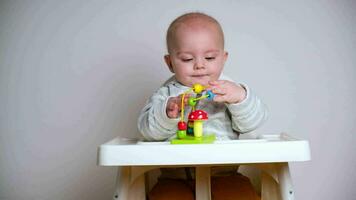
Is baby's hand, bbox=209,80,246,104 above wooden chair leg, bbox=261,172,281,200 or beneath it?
above

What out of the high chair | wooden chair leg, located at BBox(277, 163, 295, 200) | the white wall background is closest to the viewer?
the high chair

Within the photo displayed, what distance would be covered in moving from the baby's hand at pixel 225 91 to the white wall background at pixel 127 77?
0.46 meters

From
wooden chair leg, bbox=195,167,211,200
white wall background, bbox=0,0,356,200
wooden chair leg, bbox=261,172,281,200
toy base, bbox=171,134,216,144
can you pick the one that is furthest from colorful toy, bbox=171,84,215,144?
white wall background, bbox=0,0,356,200

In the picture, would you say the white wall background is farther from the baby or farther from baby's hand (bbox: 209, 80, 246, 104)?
baby's hand (bbox: 209, 80, 246, 104)

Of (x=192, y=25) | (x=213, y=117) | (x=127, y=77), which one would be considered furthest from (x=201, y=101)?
(x=127, y=77)

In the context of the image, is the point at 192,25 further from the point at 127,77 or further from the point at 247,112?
the point at 127,77

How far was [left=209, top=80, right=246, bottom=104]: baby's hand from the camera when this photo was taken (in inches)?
30.3

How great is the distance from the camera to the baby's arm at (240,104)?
0.77 m

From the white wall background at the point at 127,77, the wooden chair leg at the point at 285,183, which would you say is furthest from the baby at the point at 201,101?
the white wall background at the point at 127,77

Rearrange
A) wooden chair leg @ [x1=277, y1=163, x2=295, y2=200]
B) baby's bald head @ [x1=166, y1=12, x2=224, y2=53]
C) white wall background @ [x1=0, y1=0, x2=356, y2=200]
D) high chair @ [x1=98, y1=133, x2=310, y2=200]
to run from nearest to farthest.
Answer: high chair @ [x1=98, y1=133, x2=310, y2=200] < wooden chair leg @ [x1=277, y1=163, x2=295, y2=200] < baby's bald head @ [x1=166, y1=12, x2=224, y2=53] < white wall background @ [x1=0, y1=0, x2=356, y2=200]

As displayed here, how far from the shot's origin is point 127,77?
1243 mm

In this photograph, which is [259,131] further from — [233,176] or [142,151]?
[142,151]

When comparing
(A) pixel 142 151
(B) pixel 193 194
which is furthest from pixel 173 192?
(A) pixel 142 151

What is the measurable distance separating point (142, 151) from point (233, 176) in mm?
347
